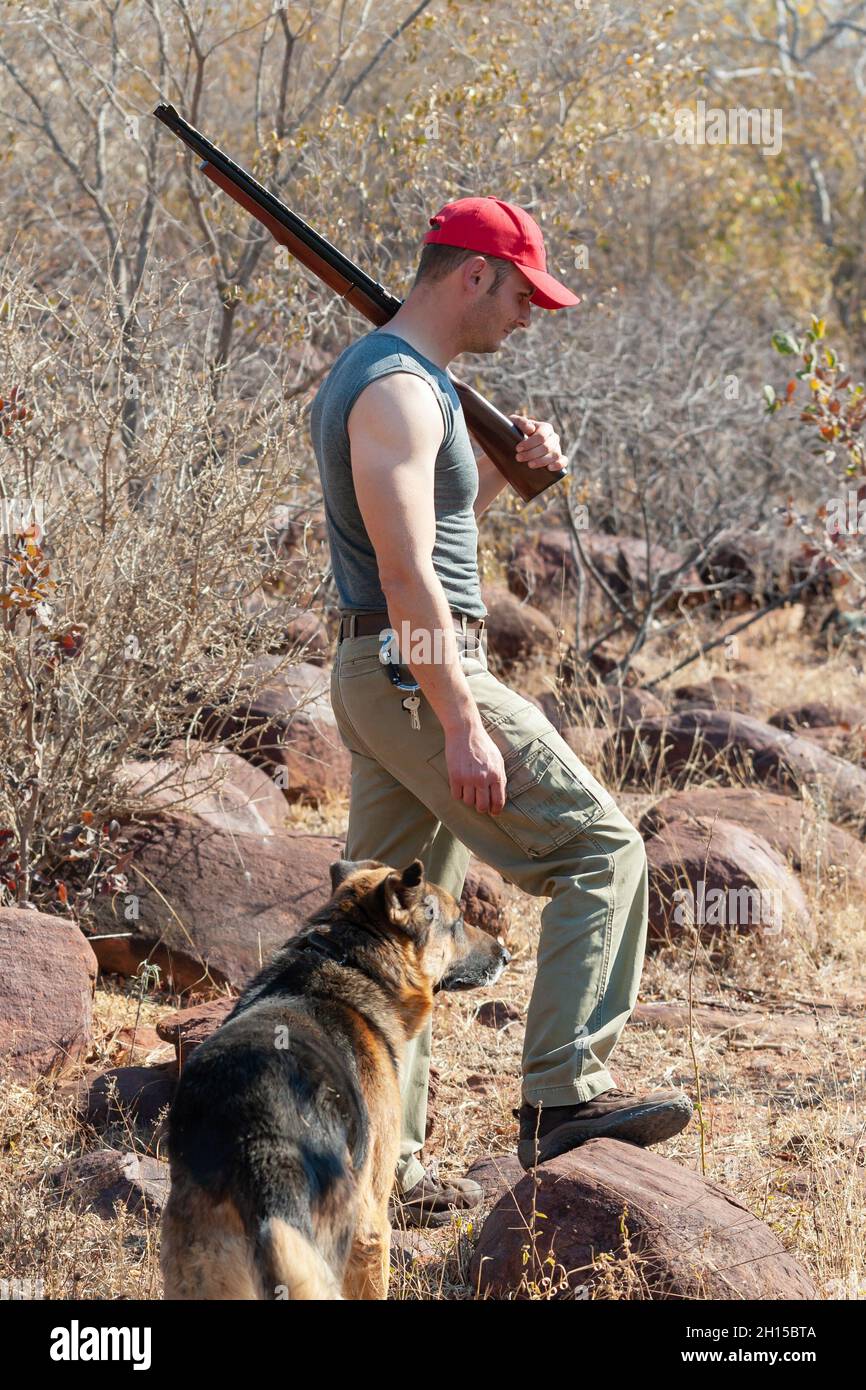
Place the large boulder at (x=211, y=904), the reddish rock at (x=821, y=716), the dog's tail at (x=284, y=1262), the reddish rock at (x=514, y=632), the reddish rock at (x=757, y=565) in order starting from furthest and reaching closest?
the reddish rock at (x=757, y=565) → the reddish rock at (x=514, y=632) → the reddish rock at (x=821, y=716) → the large boulder at (x=211, y=904) → the dog's tail at (x=284, y=1262)

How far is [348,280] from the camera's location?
4.42 metres

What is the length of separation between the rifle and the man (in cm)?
49

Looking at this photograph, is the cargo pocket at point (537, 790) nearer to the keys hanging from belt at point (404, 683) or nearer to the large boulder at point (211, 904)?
the keys hanging from belt at point (404, 683)

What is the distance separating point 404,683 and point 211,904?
7.41ft

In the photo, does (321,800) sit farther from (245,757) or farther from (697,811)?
(697,811)

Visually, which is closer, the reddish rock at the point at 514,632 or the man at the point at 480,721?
the man at the point at 480,721

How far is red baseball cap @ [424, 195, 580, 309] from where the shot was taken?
3531 mm

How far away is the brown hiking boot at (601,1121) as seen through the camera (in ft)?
11.7

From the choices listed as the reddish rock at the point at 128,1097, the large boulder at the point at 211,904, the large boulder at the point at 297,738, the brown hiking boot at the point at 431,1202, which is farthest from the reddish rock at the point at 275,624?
the brown hiking boot at the point at 431,1202

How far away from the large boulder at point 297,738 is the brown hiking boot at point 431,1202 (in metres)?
2.79

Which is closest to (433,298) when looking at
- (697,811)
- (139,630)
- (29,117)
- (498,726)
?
(498,726)

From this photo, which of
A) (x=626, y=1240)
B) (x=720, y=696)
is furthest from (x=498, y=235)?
(x=720, y=696)

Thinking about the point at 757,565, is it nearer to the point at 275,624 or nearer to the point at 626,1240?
the point at 275,624

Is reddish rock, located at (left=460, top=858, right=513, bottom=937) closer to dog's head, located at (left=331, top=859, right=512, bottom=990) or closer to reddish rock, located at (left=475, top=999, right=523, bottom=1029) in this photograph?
reddish rock, located at (left=475, top=999, right=523, bottom=1029)
